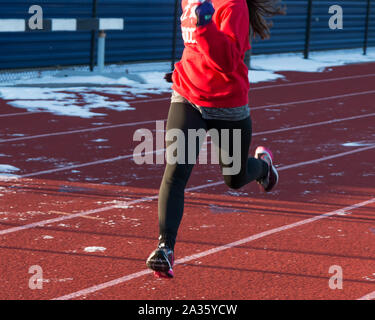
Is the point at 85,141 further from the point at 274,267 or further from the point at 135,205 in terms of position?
the point at 274,267

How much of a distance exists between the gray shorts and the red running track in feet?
3.25

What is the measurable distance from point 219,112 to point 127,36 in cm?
1328

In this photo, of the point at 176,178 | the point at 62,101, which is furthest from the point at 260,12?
the point at 62,101

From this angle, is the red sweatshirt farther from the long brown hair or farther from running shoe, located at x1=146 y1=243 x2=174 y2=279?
running shoe, located at x1=146 y1=243 x2=174 y2=279

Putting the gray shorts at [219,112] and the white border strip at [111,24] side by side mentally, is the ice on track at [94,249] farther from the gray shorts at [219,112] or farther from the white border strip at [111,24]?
the white border strip at [111,24]

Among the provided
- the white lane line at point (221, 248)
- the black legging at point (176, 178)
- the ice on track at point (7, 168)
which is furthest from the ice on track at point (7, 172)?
the black legging at point (176, 178)

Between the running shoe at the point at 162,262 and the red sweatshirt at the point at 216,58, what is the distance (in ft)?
2.89

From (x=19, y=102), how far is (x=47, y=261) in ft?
26.2

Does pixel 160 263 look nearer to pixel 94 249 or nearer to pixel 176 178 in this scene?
pixel 176 178

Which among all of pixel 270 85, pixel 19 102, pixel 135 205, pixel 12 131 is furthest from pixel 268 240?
pixel 270 85

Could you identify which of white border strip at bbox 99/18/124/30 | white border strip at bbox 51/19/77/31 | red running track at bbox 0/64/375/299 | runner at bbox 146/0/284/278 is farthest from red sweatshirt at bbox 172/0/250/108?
white border strip at bbox 99/18/124/30

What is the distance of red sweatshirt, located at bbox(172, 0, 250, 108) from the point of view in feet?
15.5

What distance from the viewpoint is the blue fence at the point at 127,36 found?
15.5 metres
